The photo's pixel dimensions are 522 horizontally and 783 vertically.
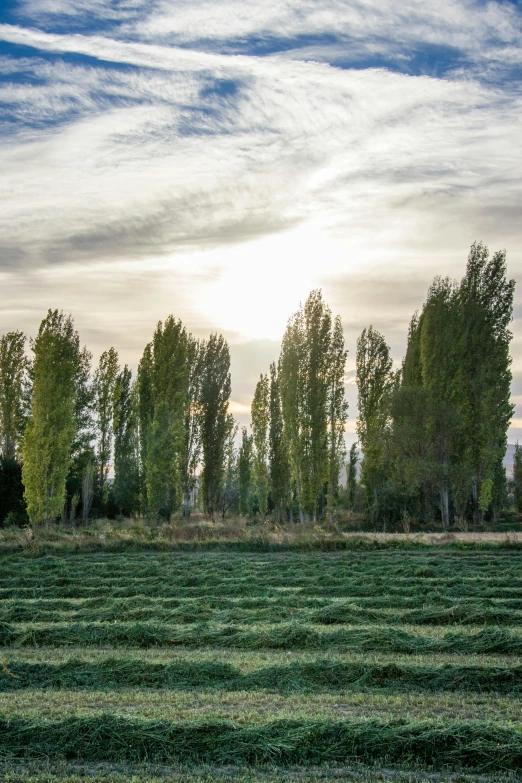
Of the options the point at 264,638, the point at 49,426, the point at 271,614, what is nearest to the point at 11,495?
the point at 49,426

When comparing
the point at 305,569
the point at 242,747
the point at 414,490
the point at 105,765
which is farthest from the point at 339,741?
the point at 414,490

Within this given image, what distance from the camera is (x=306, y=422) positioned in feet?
131

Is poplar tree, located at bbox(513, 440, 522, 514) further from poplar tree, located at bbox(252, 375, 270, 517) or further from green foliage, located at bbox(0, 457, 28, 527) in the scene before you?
green foliage, located at bbox(0, 457, 28, 527)

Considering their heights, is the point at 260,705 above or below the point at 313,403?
below

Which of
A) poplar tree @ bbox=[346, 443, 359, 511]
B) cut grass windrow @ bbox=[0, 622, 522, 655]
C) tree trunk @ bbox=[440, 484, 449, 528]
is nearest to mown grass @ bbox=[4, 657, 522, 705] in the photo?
cut grass windrow @ bbox=[0, 622, 522, 655]

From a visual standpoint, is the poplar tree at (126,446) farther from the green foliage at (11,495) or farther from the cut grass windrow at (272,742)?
the cut grass windrow at (272,742)

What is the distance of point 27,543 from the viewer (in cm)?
2494

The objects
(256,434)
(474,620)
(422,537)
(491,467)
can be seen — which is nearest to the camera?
(474,620)

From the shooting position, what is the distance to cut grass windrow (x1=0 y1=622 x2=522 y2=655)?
10.2m

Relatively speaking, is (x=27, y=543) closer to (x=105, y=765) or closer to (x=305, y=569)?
(x=305, y=569)

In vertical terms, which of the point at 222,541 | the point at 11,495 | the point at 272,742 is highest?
the point at 11,495

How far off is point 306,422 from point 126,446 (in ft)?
51.6

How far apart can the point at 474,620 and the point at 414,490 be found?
26569 mm

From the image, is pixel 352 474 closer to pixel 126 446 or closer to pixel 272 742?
pixel 126 446
